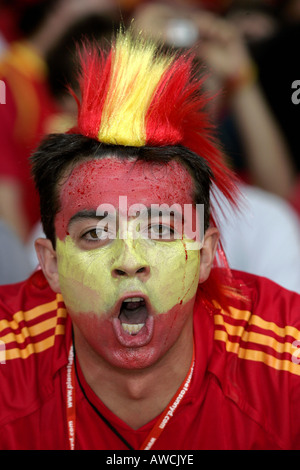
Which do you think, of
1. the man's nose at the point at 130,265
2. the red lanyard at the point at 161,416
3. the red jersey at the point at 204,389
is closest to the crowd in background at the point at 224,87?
the red jersey at the point at 204,389

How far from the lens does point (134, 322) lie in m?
1.74

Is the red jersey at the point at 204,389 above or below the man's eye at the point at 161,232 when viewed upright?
below

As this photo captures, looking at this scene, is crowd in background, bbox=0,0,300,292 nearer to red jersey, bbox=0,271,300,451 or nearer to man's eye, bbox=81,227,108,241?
red jersey, bbox=0,271,300,451

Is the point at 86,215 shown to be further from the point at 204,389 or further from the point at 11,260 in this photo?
the point at 11,260

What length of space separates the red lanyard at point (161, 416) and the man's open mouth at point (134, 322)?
0.27m

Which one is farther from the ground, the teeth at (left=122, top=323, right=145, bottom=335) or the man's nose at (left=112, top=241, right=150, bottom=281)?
the man's nose at (left=112, top=241, right=150, bottom=281)

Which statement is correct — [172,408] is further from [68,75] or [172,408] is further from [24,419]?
[68,75]

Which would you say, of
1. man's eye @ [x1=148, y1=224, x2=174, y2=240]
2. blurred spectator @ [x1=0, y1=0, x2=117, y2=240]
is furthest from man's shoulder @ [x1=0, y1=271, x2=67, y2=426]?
blurred spectator @ [x1=0, y1=0, x2=117, y2=240]

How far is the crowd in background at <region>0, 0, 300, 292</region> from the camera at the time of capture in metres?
→ 3.06

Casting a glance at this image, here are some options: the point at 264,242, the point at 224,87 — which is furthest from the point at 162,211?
the point at 224,87

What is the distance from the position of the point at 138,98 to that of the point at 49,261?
0.51 meters

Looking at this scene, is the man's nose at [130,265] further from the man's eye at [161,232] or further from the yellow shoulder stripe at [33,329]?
the yellow shoulder stripe at [33,329]

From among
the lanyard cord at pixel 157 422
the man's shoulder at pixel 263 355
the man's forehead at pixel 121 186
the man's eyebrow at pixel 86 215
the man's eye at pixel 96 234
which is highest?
the man's forehead at pixel 121 186

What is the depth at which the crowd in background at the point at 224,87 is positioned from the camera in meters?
3.06
